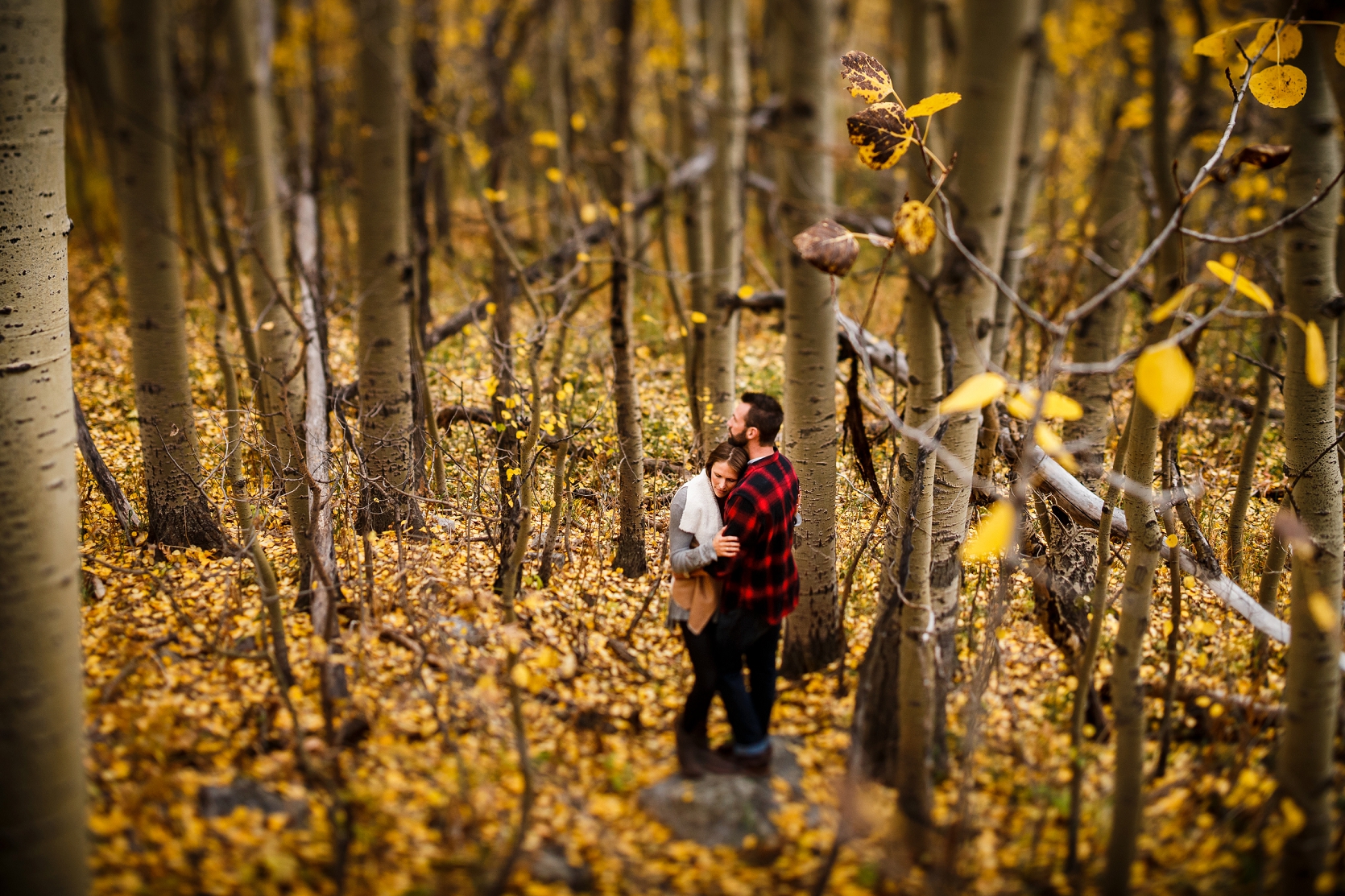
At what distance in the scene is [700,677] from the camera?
3197 mm

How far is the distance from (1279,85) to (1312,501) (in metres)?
1.54

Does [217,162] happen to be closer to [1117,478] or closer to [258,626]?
[258,626]

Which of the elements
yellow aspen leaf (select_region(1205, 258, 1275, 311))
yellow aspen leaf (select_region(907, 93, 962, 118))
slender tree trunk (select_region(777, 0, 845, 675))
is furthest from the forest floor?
yellow aspen leaf (select_region(907, 93, 962, 118))

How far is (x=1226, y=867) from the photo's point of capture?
2602 mm

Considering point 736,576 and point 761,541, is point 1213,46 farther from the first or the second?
point 736,576

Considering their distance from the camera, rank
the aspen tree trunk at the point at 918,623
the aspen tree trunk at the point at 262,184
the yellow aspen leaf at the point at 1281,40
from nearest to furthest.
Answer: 1. the yellow aspen leaf at the point at 1281,40
2. the aspen tree trunk at the point at 918,623
3. the aspen tree trunk at the point at 262,184

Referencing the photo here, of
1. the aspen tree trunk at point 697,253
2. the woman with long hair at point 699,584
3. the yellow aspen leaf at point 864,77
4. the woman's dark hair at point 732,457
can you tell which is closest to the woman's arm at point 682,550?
the woman with long hair at point 699,584

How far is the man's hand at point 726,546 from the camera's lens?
118 inches

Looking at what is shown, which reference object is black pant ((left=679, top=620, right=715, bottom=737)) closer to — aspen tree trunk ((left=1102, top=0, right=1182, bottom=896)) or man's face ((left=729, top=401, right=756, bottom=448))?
man's face ((left=729, top=401, right=756, bottom=448))

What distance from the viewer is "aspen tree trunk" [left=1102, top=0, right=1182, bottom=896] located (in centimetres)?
246

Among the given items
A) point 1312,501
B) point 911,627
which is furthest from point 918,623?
point 1312,501

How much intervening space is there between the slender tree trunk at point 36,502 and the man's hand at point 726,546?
2.10 m

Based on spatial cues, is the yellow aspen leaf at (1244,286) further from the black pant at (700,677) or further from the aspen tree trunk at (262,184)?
the aspen tree trunk at (262,184)

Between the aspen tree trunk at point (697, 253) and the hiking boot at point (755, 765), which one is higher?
the aspen tree trunk at point (697, 253)
